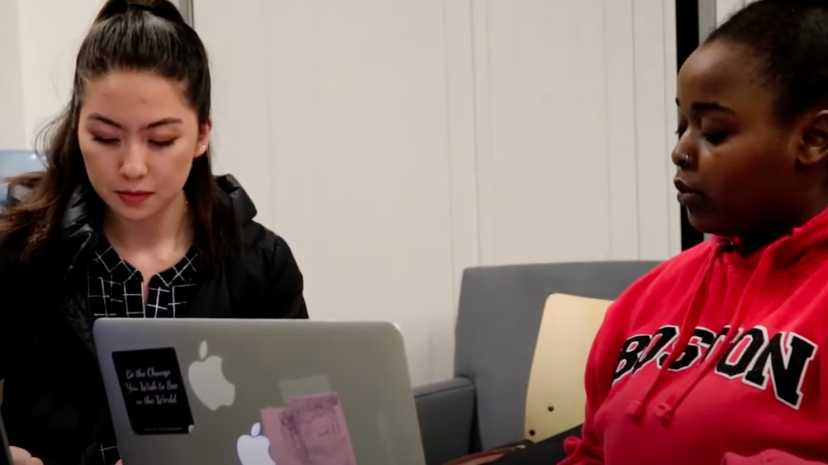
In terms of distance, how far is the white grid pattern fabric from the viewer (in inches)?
52.6

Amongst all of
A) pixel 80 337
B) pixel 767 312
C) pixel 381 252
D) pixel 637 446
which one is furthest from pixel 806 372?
pixel 381 252

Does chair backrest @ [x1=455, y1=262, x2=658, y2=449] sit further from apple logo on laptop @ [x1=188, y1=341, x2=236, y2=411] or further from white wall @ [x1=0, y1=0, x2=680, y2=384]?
apple logo on laptop @ [x1=188, y1=341, x2=236, y2=411]

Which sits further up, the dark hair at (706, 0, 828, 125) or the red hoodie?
the dark hair at (706, 0, 828, 125)

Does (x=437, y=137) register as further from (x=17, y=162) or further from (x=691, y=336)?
(x=691, y=336)

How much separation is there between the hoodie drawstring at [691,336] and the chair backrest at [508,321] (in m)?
1.19

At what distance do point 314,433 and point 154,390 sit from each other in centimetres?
18

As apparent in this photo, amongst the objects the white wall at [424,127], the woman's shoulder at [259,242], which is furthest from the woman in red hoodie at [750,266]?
the white wall at [424,127]

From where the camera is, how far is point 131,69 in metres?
1.30

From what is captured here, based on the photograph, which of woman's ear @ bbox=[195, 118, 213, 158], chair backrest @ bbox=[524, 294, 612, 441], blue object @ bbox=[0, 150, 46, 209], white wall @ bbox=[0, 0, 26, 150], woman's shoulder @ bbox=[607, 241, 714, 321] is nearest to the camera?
woman's shoulder @ bbox=[607, 241, 714, 321]

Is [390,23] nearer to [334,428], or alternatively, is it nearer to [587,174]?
[587,174]

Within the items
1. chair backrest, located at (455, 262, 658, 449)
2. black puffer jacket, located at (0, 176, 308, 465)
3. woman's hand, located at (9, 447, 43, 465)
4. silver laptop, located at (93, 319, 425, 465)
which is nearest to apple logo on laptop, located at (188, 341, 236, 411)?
silver laptop, located at (93, 319, 425, 465)

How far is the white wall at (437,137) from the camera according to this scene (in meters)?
2.24

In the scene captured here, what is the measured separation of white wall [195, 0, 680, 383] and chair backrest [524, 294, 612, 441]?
17.5 inches

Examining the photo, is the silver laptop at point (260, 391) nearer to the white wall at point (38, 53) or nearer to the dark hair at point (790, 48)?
the dark hair at point (790, 48)
